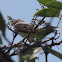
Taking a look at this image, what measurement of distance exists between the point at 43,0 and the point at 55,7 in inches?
9.4

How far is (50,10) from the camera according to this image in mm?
897

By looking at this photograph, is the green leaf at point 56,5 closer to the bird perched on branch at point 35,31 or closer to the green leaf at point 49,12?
the green leaf at point 49,12

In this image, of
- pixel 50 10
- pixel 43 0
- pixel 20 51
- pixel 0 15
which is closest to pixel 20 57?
pixel 20 51

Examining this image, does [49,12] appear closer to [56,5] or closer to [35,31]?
[56,5]

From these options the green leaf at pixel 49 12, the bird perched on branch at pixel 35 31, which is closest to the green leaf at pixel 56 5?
the green leaf at pixel 49 12

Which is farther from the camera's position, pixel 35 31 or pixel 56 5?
pixel 35 31

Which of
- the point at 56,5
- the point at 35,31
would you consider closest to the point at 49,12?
the point at 56,5

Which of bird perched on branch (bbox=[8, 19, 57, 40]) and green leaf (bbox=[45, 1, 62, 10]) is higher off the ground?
green leaf (bbox=[45, 1, 62, 10])

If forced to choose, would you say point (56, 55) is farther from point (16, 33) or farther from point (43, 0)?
point (16, 33)

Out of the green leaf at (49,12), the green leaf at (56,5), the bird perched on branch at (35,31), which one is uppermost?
the green leaf at (56,5)

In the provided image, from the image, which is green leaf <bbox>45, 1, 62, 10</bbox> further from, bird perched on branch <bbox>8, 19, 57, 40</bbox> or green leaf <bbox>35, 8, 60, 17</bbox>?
bird perched on branch <bbox>8, 19, 57, 40</bbox>

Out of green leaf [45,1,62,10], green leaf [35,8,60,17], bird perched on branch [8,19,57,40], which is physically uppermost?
green leaf [45,1,62,10]

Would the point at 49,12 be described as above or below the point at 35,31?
above

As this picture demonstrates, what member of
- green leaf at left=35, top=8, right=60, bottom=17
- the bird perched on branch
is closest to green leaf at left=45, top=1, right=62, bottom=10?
green leaf at left=35, top=8, right=60, bottom=17
